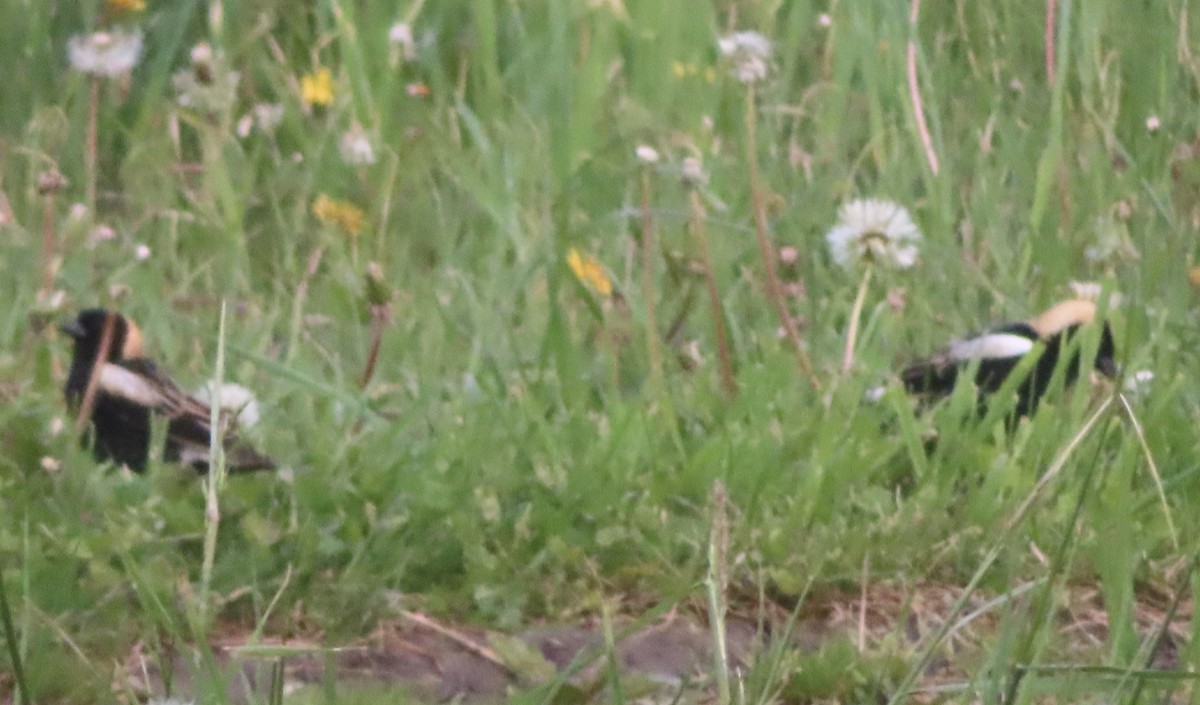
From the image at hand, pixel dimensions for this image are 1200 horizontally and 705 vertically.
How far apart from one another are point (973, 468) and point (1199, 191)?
1241 millimetres

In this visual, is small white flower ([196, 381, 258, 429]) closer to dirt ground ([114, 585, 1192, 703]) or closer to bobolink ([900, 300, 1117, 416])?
dirt ground ([114, 585, 1192, 703])

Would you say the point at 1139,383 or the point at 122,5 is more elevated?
the point at 122,5

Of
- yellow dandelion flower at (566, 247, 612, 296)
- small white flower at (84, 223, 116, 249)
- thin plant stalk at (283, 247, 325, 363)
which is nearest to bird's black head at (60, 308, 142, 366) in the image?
thin plant stalk at (283, 247, 325, 363)

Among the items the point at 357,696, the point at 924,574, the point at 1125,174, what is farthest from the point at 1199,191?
the point at 357,696

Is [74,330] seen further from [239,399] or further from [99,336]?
[239,399]

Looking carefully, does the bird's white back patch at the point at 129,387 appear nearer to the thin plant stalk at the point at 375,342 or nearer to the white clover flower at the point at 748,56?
the thin plant stalk at the point at 375,342

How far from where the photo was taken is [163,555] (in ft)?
7.73

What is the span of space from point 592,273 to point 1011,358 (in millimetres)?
919

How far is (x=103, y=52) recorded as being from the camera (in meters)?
4.14

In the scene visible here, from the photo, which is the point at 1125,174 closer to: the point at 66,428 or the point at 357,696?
the point at 66,428

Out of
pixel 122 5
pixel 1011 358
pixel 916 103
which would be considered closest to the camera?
pixel 1011 358

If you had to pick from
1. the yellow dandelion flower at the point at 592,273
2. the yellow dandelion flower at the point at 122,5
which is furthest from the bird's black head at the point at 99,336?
the yellow dandelion flower at the point at 122,5

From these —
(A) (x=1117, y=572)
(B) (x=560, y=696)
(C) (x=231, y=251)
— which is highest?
(A) (x=1117, y=572)

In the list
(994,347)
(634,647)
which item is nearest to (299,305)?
(994,347)
